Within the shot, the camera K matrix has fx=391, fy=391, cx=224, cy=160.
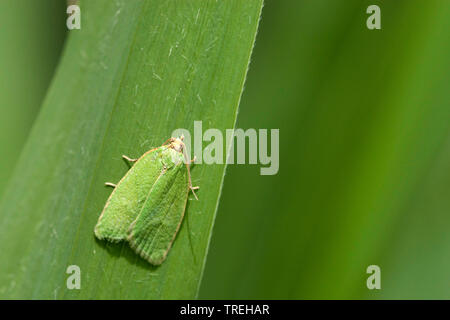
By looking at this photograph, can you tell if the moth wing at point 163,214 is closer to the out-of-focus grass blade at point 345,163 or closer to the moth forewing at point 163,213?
the moth forewing at point 163,213

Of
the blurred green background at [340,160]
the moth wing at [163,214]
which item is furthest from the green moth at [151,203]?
the blurred green background at [340,160]

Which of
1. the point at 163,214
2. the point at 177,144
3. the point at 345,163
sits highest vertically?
the point at 177,144

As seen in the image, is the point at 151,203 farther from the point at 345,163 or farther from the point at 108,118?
the point at 345,163

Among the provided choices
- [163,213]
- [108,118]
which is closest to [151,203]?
[163,213]

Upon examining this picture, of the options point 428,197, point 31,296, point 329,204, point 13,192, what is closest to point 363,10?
point 329,204

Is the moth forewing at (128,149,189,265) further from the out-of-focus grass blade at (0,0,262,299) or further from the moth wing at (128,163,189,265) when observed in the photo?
the out-of-focus grass blade at (0,0,262,299)

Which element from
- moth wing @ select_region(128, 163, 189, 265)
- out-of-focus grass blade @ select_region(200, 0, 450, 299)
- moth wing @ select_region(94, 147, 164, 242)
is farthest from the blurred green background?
moth wing @ select_region(94, 147, 164, 242)

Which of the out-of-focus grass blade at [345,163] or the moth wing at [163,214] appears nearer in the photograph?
the out-of-focus grass blade at [345,163]

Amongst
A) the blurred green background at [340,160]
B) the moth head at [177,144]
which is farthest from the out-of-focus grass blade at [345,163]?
the moth head at [177,144]

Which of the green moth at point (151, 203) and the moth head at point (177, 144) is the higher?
the moth head at point (177, 144)
